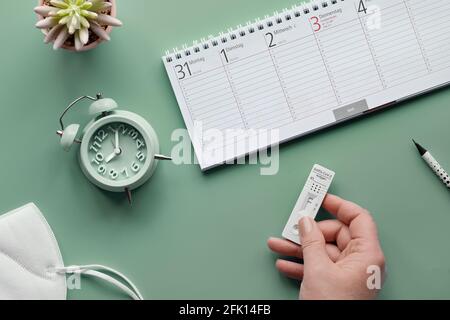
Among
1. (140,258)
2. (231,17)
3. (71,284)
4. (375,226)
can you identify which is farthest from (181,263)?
(231,17)

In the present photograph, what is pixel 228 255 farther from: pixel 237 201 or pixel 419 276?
pixel 419 276

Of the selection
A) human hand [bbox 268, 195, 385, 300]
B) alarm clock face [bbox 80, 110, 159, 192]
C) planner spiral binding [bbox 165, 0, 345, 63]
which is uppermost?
planner spiral binding [bbox 165, 0, 345, 63]

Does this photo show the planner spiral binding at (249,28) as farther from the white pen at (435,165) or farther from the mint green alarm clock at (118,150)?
the white pen at (435,165)

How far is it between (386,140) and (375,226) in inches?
6.2

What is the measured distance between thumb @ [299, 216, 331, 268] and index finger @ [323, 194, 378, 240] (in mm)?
45

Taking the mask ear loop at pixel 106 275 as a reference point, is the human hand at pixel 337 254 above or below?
below

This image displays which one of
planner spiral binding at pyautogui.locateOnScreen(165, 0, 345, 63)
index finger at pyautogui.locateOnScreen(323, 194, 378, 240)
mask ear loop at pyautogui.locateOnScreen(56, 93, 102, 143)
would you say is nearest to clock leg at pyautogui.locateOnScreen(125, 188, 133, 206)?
mask ear loop at pyautogui.locateOnScreen(56, 93, 102, 143)

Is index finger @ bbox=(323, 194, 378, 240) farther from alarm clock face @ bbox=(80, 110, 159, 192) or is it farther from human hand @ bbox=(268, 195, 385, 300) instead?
alarm clock face @ bbox=(80, 110, 159, 192)

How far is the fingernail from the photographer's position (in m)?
0.89

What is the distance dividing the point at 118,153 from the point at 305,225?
334mm

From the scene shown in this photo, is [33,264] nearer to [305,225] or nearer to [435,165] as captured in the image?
[305,225]

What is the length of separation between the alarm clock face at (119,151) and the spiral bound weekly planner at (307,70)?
0.10 metres

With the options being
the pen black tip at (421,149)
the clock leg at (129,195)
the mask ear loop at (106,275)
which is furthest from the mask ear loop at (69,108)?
the pen black tip at (421,149)

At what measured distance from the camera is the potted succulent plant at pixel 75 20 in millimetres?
816
